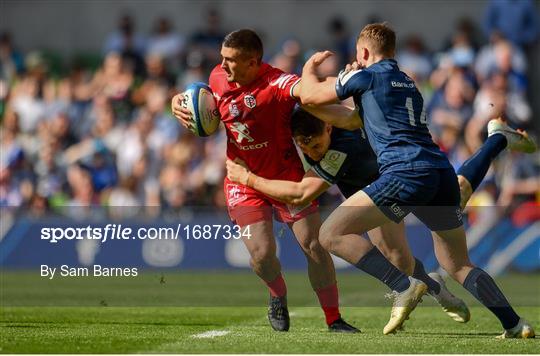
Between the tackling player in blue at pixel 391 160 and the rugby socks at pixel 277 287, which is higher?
the tackling player in blue at pixel 391 160

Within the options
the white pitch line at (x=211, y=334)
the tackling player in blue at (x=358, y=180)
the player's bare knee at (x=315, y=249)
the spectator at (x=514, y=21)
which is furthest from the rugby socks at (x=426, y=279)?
the spectator at (x=514, y=21)

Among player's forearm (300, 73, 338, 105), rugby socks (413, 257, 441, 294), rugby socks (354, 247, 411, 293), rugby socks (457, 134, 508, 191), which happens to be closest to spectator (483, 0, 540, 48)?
rugby socks (457, 134, 508, 191)

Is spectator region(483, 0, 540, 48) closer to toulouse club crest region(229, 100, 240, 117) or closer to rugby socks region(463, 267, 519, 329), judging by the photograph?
toulouse club crest region(229, 100, 240, 117)

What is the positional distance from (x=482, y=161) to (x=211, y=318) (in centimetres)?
294

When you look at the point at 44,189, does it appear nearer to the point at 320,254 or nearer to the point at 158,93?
the point at 158,93

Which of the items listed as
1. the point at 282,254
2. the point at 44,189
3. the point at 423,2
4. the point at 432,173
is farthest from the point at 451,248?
the point at 423,2

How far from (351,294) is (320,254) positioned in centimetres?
437

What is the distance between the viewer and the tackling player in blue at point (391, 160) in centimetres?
888

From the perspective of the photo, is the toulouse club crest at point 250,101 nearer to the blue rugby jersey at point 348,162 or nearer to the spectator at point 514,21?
the blue rugby jersey at point 348,162

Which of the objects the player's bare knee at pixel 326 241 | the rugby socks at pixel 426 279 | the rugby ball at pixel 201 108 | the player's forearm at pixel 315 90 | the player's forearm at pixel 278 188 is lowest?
the rugby socks at pixel 426 279

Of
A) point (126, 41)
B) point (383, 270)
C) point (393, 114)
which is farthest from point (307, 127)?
point (126, 41)

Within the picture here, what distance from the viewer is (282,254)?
17109 millimetres

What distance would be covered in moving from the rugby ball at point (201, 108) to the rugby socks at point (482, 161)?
203cm

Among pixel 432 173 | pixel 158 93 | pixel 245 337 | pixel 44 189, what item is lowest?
pixel 44 189
